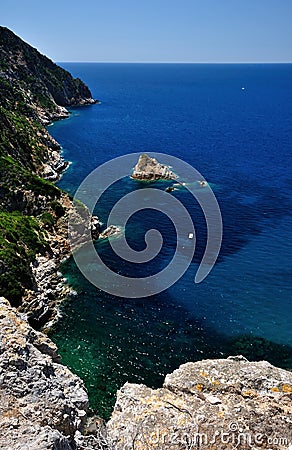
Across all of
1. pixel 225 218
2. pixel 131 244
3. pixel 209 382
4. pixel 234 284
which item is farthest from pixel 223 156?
pixel 209 382

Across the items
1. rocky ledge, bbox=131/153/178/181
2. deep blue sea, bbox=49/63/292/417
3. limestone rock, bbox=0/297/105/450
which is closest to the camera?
limestone rock, bbox=0/297/105/450

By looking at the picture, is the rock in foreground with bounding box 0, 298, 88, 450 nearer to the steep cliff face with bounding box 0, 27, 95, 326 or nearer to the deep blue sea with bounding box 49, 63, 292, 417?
the deep blue sea with bounding box 49, 63, 292, 417

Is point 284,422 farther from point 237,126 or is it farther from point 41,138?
point 237,126

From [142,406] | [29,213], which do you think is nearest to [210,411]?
[142,406]

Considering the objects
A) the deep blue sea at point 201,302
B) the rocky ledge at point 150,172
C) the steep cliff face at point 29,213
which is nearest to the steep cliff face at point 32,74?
the steep cliff face at point 29,213

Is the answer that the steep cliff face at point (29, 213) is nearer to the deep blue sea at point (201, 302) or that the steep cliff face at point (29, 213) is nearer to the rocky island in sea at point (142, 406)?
the deep blue sea at point (201, 302)

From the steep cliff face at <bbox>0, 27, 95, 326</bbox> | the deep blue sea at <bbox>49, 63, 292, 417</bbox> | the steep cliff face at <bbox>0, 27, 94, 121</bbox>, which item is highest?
the steep cliff face at <bbox>0, 27, 94, 121</bbox>

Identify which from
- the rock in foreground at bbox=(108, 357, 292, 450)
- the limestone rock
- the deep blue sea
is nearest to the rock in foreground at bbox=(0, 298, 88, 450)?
the limestone rock

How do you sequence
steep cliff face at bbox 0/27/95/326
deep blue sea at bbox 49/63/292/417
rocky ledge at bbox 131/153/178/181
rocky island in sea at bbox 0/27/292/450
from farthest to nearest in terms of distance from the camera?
rocky ledge at bbox 131/153/178/181, steep cliff face at bbox 0/27/95/326, deep blue sea at bbox 49/63/292/417, rocky island in sea at bbox 0/27/292/450
